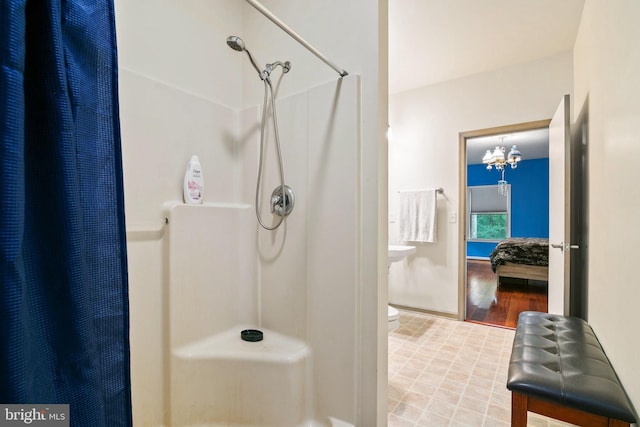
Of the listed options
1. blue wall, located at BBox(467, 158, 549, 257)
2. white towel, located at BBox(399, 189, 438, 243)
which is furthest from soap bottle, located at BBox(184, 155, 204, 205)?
blue wall, located at BBox(467, 158, 549, 257)

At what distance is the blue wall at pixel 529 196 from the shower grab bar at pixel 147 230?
7.60 metres

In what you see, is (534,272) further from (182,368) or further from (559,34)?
(182,368)

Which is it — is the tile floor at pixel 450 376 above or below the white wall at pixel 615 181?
below

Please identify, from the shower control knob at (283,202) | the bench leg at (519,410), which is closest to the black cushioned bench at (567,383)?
the bench leg at (519,410)

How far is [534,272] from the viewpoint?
4.14 metres

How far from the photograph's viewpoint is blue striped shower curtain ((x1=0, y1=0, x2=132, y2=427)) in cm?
42

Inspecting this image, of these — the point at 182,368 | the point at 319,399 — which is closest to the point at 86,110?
the point at 182,368

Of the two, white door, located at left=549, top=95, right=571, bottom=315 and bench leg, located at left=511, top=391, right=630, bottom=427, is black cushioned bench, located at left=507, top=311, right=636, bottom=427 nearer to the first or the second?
bench leg, located at left=511, top=391, right=630, bottom=427

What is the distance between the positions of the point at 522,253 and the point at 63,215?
17.0 feet

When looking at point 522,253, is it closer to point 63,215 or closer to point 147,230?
point 147,230

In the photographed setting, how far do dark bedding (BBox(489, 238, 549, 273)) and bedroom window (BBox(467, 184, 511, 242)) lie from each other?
2.99 metres

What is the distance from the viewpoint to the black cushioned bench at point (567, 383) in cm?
97

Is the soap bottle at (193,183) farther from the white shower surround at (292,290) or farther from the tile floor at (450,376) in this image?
the tile floor at (450,376)

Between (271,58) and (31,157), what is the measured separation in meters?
1.36
